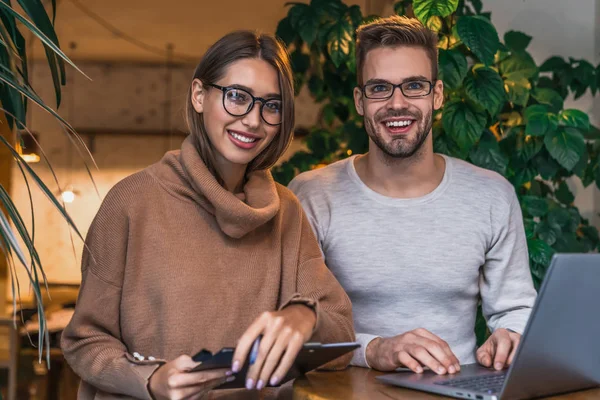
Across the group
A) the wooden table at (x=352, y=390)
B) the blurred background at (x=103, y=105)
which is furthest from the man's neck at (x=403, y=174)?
the blurred background at (x=103, y=105)

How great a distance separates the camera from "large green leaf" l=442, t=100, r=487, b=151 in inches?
102

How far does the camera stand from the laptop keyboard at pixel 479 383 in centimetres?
134

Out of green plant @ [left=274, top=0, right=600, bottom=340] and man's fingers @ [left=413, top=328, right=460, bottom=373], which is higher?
green plant @ [left=274, top=0, right=600, bottom=340]

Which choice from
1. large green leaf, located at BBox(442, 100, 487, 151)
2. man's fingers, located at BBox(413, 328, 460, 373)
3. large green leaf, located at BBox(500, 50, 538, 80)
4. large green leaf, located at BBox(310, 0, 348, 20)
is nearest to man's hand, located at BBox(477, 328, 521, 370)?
man's fingers, located at BBox(413, 328, 460, 373)

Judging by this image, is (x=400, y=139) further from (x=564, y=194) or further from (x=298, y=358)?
(x=564, y=194)

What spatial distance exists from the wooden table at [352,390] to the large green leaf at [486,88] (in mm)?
1238

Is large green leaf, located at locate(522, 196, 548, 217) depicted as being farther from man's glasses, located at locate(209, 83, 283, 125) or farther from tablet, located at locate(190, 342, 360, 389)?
tablet, located at locate(190, 342, 360, 389)

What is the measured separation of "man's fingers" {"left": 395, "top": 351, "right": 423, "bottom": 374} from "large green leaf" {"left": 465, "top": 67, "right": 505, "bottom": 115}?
3.90 feet

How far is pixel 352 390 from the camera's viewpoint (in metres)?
1.44

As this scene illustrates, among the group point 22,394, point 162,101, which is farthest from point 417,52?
point 162,101

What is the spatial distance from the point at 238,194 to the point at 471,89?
3.67 feet

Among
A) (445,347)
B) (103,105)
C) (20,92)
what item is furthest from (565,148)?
(103,105)

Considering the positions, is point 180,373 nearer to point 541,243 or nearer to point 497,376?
point 497,376

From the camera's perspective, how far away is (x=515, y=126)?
280cm
